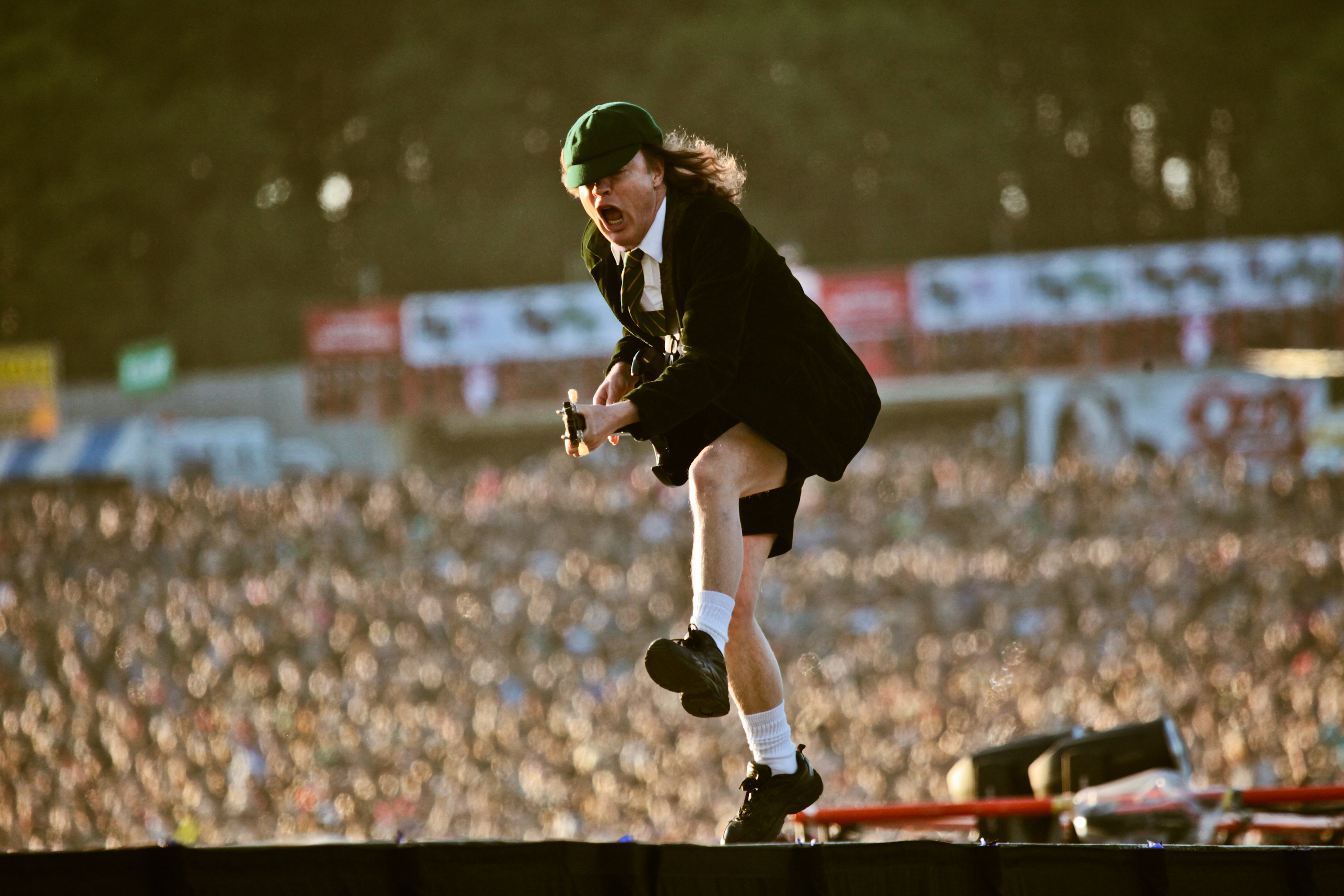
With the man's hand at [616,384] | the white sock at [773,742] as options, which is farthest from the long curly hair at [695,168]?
the white sock at [773,742]

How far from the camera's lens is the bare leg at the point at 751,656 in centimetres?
321

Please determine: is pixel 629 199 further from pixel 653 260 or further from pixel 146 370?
pixel 146 370

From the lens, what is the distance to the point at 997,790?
16.9 feet

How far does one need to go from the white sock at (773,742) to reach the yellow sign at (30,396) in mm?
25339

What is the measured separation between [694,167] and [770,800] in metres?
1.38

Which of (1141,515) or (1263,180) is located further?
(1263,180)

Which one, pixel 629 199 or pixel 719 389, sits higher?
pixel 629 199

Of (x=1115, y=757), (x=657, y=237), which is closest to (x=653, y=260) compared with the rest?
(x=657, y=237)

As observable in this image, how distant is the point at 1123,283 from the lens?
79.0ft

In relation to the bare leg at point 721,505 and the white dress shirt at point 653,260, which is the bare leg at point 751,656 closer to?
the bare leg at point 721,505

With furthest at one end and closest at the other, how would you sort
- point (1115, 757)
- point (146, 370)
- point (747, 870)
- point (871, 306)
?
point (146, 370) < point (871, 306) < point (1115, 757) < point (747, 870)

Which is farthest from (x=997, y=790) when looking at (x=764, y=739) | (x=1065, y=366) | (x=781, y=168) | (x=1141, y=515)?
(x=781, y=168)

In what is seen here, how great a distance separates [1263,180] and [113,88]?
23.6m

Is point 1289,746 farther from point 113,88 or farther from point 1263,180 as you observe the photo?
point 113,88
